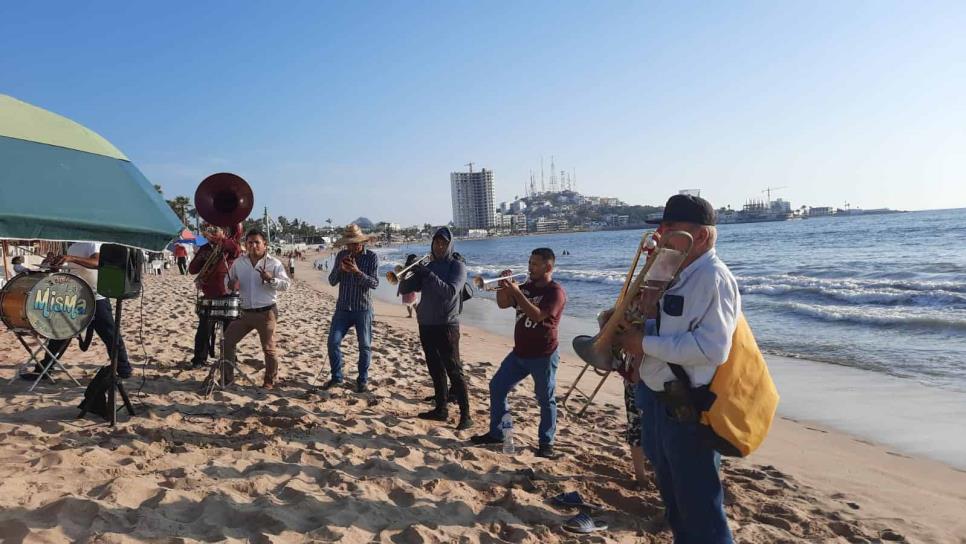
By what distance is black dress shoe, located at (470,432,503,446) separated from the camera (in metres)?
4.77

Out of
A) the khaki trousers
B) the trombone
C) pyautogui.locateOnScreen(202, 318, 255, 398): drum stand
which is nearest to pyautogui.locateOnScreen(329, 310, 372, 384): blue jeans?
the khaki trousers

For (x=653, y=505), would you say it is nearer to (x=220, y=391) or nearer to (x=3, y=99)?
(x=220, y=391)

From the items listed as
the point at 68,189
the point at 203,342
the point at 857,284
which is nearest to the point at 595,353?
the point at 68,189

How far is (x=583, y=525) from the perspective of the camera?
343cm

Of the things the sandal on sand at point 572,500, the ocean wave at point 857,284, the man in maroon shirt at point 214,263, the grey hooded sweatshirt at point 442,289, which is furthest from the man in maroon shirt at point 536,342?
the ocean wave at point 857,284

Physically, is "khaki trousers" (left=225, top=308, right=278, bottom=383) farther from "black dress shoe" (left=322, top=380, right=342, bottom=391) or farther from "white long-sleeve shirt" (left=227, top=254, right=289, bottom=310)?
"black dress shoe" (left=322, top=380, right=342, bottom=391)

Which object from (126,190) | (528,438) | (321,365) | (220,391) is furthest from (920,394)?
(126,190)

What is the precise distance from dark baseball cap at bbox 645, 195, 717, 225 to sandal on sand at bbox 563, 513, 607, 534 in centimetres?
202

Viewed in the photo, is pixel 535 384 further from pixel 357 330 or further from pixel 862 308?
pixel 862 308

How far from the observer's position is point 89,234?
3189 mm

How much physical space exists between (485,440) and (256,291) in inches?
116

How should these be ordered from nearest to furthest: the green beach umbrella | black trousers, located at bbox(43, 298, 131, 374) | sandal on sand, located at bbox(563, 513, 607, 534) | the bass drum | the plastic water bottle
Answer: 1. the green beach umbrella
2. sandal on sand, located at bbox(563, 513, 607, 534)
3. the plastic water bottle
4. the bass drum
5. black trousers, located at bbox(43, 298, 131, 374)

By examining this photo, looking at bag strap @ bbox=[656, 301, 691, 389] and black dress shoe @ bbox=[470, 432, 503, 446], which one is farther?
black dress shoe @ bbox=[470, 432, 503, 446]

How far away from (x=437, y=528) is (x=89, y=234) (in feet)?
8.50
